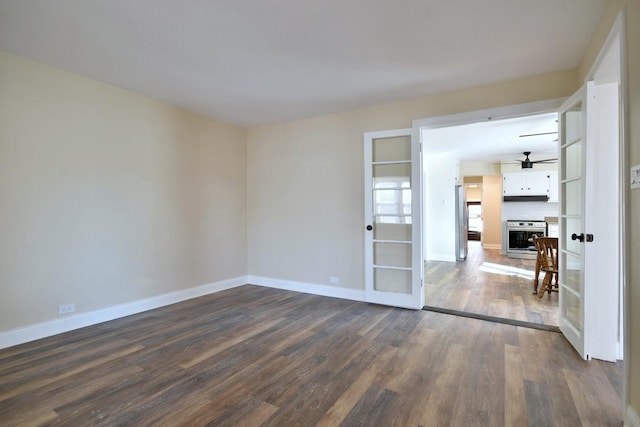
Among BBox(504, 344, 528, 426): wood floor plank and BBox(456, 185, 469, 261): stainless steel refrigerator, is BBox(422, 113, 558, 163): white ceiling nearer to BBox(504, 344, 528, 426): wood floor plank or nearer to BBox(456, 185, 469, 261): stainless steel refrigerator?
BBox(456, 185, 469, 261): stainless steel refrigerator

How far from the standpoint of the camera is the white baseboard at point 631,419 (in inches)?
61.9

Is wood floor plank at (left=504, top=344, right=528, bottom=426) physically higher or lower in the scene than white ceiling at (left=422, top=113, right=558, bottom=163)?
lower

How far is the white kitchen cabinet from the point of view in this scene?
8062mm

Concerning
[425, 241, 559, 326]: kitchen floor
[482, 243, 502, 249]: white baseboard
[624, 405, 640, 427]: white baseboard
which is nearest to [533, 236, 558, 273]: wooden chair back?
[425, 241, 559, 326]: kitchen floor

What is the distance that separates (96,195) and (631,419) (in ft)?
15.1

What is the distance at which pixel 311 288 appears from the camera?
4.67 metres

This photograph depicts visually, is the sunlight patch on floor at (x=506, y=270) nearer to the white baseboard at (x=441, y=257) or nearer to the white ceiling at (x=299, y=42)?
the white baseboard at (x=441, y=257)

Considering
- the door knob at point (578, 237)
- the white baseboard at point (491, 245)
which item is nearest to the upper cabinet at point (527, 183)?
the white baseboard at point (491, 245)

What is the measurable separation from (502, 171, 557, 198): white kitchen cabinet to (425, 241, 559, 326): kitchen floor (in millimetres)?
2038

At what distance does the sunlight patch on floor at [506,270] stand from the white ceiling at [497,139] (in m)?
2.58

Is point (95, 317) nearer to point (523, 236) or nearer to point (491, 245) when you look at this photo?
point (523, 236)

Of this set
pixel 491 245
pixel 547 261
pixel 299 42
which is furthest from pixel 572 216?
pixel 491 245

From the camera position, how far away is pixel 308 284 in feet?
15.4

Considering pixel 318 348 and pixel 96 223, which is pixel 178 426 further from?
pixel 96 223
